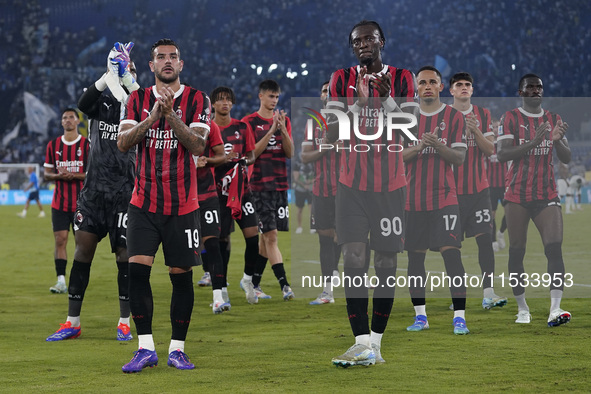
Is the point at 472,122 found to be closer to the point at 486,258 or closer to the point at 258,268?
the point at 486,258

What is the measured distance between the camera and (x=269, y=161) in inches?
339

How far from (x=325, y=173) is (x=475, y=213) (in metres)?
1.55

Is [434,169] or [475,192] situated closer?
[434,169]

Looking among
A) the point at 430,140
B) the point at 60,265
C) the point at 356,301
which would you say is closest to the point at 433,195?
the point at 430,140

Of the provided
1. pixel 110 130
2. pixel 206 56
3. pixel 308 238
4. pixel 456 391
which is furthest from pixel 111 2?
pixel 456 391

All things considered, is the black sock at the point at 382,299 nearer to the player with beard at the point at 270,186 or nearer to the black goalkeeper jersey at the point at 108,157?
the black goalkeeper jersey at the point at 108,157

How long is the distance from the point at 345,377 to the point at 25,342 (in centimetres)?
270

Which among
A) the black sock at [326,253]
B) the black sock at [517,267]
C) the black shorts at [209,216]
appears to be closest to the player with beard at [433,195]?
the black sock at [517,267]

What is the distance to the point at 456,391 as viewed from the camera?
4.13m

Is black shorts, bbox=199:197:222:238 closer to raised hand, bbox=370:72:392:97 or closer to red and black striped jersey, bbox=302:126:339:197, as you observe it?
red and black striped jersey, bbox=302:126:339:197

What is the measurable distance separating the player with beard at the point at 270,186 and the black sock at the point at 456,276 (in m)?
2.49

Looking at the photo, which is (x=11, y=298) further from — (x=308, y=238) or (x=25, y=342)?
(x=308, y=238)

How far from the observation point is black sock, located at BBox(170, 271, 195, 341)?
4.96m

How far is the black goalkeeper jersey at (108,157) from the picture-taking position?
596cm
